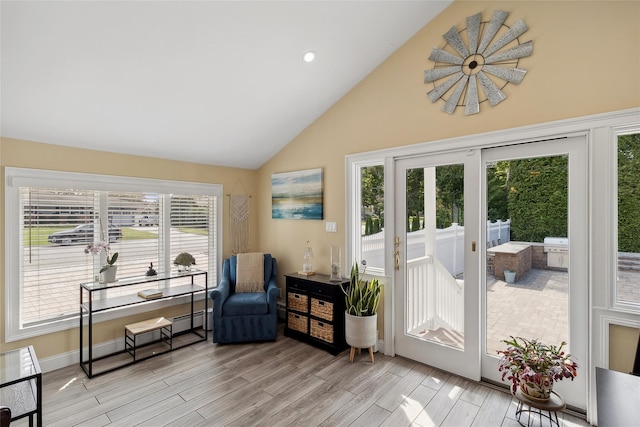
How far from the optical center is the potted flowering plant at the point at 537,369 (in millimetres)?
1942

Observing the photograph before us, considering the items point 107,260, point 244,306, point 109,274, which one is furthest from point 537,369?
point 107,260

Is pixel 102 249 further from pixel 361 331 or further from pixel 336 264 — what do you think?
pixel 361 331

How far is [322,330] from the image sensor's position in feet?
10.9

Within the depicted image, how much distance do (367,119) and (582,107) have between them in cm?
179

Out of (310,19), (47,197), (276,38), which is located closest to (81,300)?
(47,197)

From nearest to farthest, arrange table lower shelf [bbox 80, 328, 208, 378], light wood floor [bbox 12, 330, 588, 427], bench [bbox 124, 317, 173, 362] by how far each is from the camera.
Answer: light wood floor [bbox 12, 330, 588, 427] → table lower shelf [bbox 80, 328, 208, 378] → bench [bbox 124, 317, 173, 362]

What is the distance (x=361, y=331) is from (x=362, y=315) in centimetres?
15

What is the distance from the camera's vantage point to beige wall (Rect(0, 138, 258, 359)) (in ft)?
8.80

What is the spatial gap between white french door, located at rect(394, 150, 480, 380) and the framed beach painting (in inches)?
39.9

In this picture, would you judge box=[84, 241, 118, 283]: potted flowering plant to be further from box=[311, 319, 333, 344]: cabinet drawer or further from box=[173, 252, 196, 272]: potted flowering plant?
box=[311, 319, 333, 344]: cabinet drawer

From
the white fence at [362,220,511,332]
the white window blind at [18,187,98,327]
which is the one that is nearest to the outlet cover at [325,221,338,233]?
the white fence at [362,220,511,332]

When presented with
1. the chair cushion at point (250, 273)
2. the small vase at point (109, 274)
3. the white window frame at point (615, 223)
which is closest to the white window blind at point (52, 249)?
the small vase at point (109, 274)

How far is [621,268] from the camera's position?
2080 millimetres

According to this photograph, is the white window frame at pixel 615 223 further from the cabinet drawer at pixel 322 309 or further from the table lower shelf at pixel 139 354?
the table lower shelf at pixel 139 354
